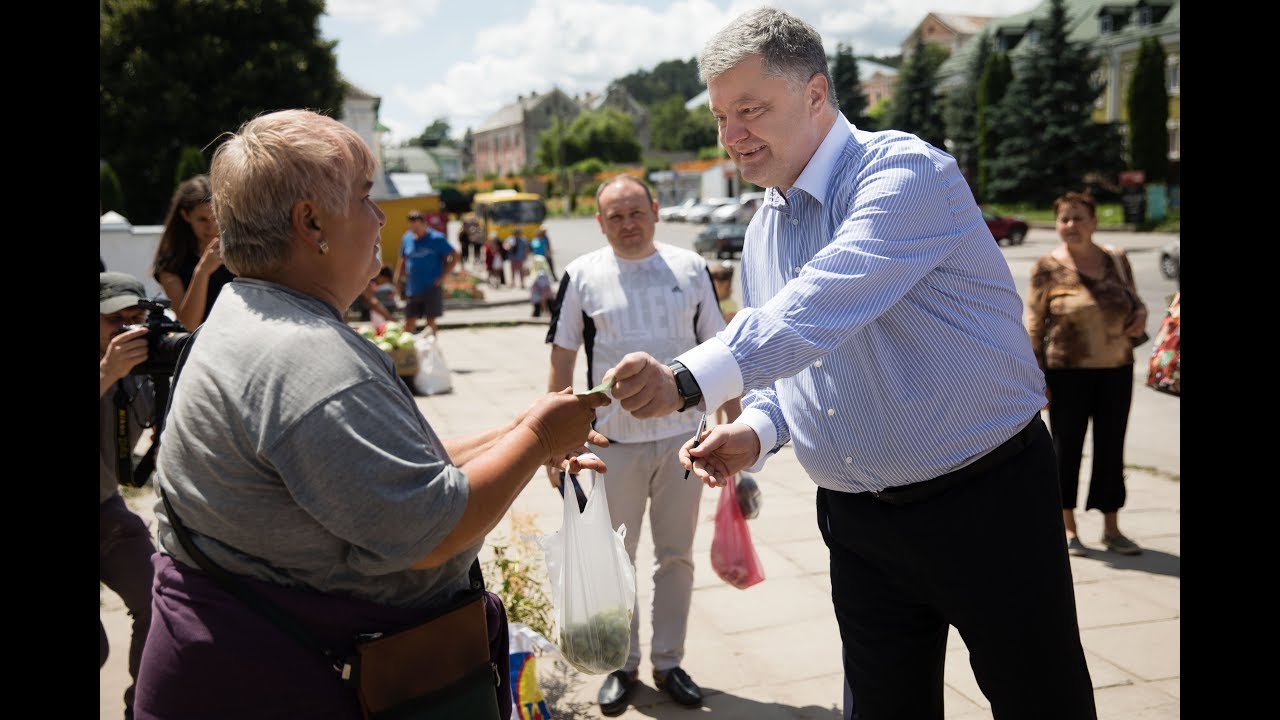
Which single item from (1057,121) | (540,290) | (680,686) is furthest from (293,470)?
(1057,121)

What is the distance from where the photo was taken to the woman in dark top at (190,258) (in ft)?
14.5

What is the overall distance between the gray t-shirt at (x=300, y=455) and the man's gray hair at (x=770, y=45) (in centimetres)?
117

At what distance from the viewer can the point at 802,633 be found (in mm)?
4770

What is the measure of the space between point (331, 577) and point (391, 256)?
26.5 metres

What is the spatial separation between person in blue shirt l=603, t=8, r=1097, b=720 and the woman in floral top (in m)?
3.56

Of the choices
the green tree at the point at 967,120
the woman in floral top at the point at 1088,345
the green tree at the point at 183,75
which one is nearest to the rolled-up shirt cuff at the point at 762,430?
the woman in floral top at the point at 1088,345

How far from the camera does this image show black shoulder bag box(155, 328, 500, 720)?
1843mm

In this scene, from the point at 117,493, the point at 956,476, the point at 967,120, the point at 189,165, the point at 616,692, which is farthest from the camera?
the point at 967,120

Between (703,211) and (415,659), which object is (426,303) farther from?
(703,211)

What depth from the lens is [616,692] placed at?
4.12 metres

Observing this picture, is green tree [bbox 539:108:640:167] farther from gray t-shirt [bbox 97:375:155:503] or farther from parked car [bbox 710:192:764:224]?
gray t-shirt [bbox 97:375:155:503]

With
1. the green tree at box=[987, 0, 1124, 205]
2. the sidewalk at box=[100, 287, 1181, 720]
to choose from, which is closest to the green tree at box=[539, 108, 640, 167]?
the green tree at box=[987, 0, 1124, 205]

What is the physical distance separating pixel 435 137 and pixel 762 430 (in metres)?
181
